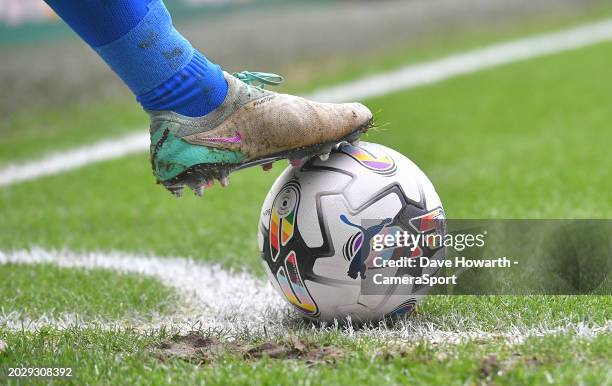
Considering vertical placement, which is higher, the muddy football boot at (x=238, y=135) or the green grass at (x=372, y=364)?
the muddy football boot at (x=238, y=135)

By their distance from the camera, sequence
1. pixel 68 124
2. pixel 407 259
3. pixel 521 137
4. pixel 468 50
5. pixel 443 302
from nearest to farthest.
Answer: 1. pixel 407 259
2. pixel 443 302
3. pixel 521 137
4. pixel 68 124
5. pixel 468 50

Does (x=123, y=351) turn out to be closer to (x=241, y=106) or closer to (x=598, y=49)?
(x=241, y=106)

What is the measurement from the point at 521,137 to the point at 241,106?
5.93m

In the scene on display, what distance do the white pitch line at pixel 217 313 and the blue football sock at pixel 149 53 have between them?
3.04 feet

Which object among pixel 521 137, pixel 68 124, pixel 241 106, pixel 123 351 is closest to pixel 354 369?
pixel 123 351

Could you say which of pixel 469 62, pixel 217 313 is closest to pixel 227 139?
pixel 217 313

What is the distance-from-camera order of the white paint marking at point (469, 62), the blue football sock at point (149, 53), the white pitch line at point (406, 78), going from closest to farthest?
the blue football sock at point (149, 53) → the white pitch line at point (406, 78) → the white paint marking at point (469, 62)

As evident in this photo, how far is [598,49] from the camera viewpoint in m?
14.2

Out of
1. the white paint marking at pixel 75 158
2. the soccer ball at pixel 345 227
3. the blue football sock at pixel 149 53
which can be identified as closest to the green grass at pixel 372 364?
the soccer ball at pixel 345 227

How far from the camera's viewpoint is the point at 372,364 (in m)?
3.37

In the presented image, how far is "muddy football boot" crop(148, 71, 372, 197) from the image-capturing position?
3879mm

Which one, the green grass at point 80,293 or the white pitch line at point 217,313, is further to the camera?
the green grass at point 80,293

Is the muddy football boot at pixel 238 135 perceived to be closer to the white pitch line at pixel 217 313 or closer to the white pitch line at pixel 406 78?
the white pitch line at pixel 217 313

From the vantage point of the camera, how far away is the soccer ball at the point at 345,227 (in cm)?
392
